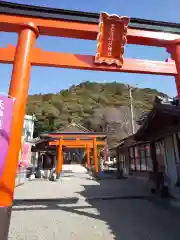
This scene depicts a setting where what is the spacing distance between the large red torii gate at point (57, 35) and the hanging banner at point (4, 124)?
29cm

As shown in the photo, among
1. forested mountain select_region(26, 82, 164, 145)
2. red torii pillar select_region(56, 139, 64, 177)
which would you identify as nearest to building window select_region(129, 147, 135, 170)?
red torii pillar select_region(56, 139, 64, 177)

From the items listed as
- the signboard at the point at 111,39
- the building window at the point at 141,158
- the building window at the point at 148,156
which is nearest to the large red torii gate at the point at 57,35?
the signboard at the point at 111,39

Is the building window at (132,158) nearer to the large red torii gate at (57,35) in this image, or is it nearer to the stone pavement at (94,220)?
the stone pavement at (94,220)

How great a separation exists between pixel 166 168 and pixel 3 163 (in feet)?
26.0

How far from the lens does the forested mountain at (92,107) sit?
1810 inches

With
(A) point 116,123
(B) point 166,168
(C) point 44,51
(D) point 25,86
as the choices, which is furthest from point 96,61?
(A) point 116,123

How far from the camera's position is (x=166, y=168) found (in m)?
8.80

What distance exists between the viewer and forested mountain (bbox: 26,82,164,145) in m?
46.0

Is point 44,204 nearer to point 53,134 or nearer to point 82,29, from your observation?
point 82,29

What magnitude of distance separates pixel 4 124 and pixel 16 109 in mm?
542

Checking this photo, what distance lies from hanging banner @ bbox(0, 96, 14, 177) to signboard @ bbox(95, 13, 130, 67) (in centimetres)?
251

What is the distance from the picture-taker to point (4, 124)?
10.4 feet

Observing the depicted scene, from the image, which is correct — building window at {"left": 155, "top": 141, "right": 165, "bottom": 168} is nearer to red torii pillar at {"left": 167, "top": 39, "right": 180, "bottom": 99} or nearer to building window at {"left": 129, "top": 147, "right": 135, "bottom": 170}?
red torii pillar at {"left": 167, "top": 39, "right": 180, "bottom": 99}

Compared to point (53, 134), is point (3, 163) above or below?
below
